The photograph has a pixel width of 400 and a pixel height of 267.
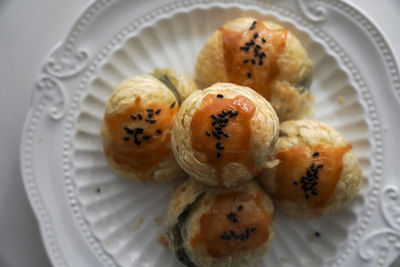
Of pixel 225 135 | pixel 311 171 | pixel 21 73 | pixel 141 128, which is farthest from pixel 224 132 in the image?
pixel 21 73

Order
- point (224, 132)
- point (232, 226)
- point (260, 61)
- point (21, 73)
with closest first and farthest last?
point (224, 132) → point (232, 226) → point (260, 61) → point (21, 73)

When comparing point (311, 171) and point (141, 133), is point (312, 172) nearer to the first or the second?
point (311, 171)

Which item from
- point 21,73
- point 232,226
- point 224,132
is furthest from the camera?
point 21,73

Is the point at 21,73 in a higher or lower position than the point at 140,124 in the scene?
higher

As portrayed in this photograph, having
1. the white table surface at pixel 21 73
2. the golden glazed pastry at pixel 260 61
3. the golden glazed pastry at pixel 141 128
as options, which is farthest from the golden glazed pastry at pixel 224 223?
the white table surface at pixel 21 73

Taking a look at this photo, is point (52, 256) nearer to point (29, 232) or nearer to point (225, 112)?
point (29, 232)

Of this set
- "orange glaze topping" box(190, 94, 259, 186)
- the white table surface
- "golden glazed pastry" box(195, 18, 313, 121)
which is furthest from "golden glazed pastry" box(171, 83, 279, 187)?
the white table surface

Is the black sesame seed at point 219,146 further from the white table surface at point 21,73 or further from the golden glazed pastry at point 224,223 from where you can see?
the white table surface at point 21,73

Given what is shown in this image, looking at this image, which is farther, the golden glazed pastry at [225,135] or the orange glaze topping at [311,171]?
the orange glaze topping at [311,171]
